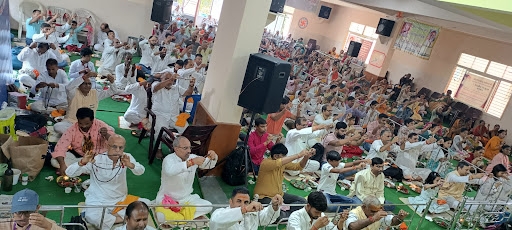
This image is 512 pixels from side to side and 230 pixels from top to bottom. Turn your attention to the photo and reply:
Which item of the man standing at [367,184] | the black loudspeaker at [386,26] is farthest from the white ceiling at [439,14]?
the man standing at [367,184]

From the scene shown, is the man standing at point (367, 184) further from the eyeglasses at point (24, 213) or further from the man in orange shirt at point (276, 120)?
the eyeglasses at point (24, 213)

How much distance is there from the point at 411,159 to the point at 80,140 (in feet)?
19.1

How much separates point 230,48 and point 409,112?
23.6 ft

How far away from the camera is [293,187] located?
624 cm

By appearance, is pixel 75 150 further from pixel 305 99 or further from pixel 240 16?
pixel 305 99

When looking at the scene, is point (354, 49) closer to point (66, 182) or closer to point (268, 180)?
point (268, 180)

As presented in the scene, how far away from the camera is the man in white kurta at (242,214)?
3371 mm

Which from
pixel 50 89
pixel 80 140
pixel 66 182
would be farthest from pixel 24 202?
pixel 50 89

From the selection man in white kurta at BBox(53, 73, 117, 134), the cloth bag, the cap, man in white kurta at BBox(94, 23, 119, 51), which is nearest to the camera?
the cap

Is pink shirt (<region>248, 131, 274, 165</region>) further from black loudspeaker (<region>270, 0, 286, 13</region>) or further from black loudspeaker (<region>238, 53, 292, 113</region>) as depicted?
black loudspeaker (<region>270, 0, 286, 13</region>)

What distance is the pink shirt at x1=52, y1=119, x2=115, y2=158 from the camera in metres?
4.61

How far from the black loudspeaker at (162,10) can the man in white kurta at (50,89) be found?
579 cm

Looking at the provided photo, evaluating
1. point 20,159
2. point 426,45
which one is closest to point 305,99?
point 20,159

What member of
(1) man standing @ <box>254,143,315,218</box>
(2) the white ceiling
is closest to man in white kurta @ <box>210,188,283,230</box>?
(1) man standing @ <box>254,143,315,218</box>
